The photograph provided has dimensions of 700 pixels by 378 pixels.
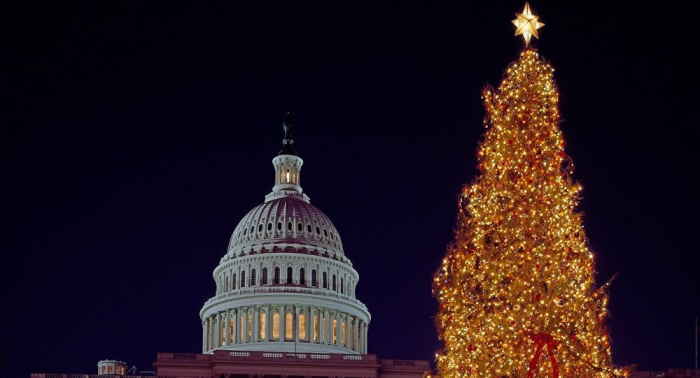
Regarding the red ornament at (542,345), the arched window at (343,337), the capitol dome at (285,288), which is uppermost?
the capitol dome at (285,288)

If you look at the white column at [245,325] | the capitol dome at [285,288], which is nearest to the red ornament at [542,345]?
the capitol dome at [285,288]

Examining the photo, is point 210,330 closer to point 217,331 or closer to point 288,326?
point 217,331

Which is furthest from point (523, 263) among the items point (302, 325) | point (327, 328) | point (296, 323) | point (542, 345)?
point (327, 328)

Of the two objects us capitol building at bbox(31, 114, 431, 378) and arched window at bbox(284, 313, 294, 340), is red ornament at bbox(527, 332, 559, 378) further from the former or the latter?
arched window at bbox(284, 313, 294, 340)

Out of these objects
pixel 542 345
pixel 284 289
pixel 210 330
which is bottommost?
pixel 542 345

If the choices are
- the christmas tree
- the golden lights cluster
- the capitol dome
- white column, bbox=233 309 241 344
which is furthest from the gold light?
white column, bbox=233 309 241 344

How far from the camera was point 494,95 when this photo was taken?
35844mm

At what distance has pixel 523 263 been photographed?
33500mm

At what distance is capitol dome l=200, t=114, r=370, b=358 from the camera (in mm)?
122500

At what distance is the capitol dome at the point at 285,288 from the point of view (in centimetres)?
12250

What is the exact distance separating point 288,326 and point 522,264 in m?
90.6

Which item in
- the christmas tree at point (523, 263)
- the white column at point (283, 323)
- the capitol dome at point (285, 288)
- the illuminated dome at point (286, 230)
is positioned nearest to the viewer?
the christmas tree at point (523, 263)

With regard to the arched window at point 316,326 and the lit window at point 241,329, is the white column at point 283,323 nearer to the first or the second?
the arched window at point 316,326

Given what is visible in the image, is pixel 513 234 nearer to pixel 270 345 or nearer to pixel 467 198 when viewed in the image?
pixel 467 198
